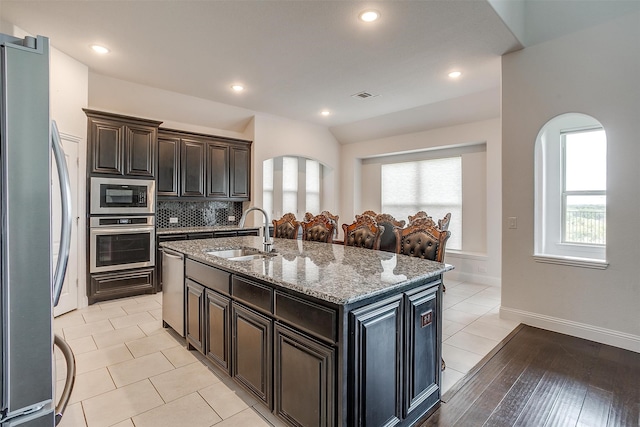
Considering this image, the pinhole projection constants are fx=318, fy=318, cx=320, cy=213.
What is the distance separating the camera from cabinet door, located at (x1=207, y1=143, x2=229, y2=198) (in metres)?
5.27

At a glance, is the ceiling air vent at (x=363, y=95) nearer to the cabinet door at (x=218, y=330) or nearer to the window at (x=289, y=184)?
the window at (x=289, y=184)

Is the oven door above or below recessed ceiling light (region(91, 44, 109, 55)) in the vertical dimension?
below

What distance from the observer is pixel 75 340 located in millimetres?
2998

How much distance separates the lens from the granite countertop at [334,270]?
150 cm

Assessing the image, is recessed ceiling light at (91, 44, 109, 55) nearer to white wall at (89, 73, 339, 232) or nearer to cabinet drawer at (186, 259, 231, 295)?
white wall at (89, 73, 339, 232)

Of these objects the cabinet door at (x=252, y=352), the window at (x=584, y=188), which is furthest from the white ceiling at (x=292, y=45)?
the cabinet door at (x=252, y=352)

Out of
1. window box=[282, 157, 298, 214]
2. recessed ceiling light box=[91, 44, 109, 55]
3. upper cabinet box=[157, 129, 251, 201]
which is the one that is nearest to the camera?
recessed ceiling light box=[91, 44, 109, 55]

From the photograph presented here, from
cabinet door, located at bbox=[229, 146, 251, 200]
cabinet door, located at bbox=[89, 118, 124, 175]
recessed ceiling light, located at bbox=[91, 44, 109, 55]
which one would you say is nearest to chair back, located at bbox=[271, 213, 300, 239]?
cabinet door, located at bbox=[229, 146, 251, 200]

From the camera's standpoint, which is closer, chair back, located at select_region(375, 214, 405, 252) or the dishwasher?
the dishwasher

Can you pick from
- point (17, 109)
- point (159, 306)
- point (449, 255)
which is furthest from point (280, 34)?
point (449, 255)

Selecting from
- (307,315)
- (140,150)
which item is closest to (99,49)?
(140,150)

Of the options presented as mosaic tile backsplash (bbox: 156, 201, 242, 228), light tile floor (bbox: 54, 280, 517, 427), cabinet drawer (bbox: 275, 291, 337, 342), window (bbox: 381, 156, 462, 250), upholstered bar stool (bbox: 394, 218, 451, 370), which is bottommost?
light tile floor (bbox: 54, 280, 517, 427)

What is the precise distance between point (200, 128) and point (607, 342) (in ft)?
19.7

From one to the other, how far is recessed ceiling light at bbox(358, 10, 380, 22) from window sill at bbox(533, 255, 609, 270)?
2851 millimetres
